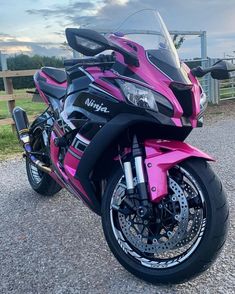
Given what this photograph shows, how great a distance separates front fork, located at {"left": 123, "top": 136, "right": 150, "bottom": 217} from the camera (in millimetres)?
2279

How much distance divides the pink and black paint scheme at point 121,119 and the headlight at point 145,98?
1 cm

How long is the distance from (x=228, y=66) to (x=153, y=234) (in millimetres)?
1118

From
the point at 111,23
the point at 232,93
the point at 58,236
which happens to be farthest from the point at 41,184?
the point at 232,93

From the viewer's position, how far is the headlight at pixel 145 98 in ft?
7.18

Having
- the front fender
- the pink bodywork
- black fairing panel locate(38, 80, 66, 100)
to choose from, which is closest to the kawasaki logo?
the pink bodywork

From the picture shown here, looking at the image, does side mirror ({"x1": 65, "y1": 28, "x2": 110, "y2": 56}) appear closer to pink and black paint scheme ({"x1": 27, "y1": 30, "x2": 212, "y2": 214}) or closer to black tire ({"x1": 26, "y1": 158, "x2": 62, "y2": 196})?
pink and black paint scheme ({"x1": 27, "y1": 30, "x2": 212, "y2": 214})

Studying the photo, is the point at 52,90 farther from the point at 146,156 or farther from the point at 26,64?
the point at 26,64

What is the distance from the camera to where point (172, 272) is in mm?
2264

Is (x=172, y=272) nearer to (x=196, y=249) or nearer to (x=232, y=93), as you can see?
(x=196, y=249)

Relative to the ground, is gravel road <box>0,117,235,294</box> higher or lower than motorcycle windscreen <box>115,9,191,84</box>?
lower

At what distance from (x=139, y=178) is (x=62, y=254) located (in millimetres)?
905

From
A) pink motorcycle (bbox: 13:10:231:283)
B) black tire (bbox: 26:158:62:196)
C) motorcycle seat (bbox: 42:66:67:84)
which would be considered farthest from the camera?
black tire (bbox: 26:158:62:196)

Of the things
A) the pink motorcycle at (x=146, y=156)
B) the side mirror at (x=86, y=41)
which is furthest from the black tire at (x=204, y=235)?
the side mirror at (x=86, y=41)

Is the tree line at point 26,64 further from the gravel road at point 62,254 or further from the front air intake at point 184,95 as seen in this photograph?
the front air intake at point 184,95
